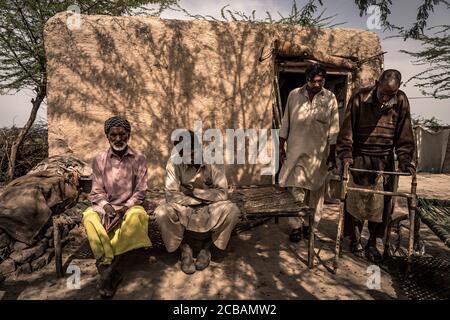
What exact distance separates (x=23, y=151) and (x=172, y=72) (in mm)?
4787

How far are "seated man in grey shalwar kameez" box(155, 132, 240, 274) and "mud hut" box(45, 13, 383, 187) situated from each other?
5.79 ft

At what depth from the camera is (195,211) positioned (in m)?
3.15

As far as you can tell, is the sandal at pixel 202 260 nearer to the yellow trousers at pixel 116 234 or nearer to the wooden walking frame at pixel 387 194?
the yellow trousers at pixel 116 234

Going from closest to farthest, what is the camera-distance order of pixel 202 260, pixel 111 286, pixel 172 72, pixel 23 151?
pixel 111 286 < pixel 202 260 < pixel 172 72 < pixel 23 151

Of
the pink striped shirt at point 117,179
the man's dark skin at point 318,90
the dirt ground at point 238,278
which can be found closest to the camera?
the dirt ground at point 238,278

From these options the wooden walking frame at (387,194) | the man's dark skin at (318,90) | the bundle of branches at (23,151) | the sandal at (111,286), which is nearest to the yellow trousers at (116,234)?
the sandal at (111,286)

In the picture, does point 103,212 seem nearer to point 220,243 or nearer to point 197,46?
point 220,243

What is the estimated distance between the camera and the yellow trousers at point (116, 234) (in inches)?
102

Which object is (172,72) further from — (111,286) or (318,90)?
(111,286)

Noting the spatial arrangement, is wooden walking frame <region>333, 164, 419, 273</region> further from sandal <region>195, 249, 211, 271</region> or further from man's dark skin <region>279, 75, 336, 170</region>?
sandal <region>195, 249, 211, 271</region>

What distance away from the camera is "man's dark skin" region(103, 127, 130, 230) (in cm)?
275

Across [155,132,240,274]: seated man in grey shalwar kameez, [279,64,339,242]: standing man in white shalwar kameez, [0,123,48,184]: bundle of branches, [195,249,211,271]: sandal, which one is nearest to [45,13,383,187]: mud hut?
[279,64,339,242]: standing man in white shalwar kameez

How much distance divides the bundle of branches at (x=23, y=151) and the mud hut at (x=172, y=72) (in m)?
3.08

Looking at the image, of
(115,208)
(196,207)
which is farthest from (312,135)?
(115,208)
